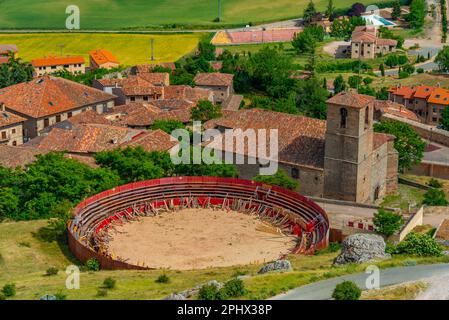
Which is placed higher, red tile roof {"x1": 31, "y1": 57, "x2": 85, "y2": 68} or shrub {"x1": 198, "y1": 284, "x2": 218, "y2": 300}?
red tile roof {"x1": 31, "y1": 57, "x2": 85, "y2": 68}

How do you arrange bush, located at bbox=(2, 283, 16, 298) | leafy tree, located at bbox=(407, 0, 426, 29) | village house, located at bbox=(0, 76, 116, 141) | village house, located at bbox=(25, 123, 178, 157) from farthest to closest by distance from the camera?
1. leafy tree, located at bbox=(407, 0, 426, 29)
2. village house, located at bbox=(0, 76, 116, 141)
3. village house, located at bbox=(25, 123, 178, 157)
4. bush, located at bbox=(2, 283, 16, 298)

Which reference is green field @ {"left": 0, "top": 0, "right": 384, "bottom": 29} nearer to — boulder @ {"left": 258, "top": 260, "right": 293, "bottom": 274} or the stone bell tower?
the stone bell tower

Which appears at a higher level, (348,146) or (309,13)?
(309,13)

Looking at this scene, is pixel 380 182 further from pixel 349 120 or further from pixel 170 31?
pixel 170 31

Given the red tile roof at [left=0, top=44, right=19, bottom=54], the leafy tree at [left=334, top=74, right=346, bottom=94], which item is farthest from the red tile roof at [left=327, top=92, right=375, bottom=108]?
the red tile roof at [left=0, top=44, right=19, bottom=54]

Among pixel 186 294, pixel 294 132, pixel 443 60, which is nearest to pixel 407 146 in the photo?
pixel 294 132

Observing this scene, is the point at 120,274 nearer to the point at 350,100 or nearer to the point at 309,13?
the point at 350,100

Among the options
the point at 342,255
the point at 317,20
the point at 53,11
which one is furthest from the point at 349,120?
the point at 53,11
